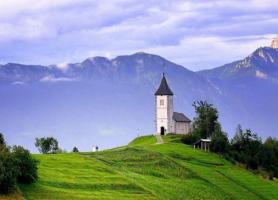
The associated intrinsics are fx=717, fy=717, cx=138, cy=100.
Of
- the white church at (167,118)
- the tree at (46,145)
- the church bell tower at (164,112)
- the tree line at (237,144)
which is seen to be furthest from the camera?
the white church at (167,118)

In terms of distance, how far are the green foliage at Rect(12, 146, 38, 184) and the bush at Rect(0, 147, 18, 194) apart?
167 cm

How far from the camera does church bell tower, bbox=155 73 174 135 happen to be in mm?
157125

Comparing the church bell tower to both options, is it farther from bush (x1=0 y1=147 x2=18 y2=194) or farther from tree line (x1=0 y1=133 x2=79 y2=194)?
bush (x1=0 y1=147 x2=18 y2=194)

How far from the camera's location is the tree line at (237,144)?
137 metres

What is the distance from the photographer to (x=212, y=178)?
110438mm

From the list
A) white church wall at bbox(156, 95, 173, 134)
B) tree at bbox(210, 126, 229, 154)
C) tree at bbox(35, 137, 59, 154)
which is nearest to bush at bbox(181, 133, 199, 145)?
tree at bbox(210, 126, 229, 154)

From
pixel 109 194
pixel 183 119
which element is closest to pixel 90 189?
pixel 109 194

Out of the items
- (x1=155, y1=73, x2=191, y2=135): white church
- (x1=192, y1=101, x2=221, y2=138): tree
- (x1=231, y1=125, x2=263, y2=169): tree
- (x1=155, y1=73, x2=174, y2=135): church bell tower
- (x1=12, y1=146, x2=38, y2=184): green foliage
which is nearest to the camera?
(x1=12, y1=146, x2=38, y2=184): green foliage

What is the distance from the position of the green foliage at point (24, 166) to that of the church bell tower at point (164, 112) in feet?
260

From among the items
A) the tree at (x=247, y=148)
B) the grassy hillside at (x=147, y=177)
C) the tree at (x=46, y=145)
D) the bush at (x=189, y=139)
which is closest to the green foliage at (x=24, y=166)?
the grassy hillside at (x=147, y=177)

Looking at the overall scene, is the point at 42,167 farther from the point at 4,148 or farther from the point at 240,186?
the point at 240,186

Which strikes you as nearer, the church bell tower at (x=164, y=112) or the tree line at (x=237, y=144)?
the tree line at (x=237, y=144)

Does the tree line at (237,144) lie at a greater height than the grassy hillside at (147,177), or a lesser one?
greater

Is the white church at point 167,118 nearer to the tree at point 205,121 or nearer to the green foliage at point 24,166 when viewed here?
the tree at point 205,121
